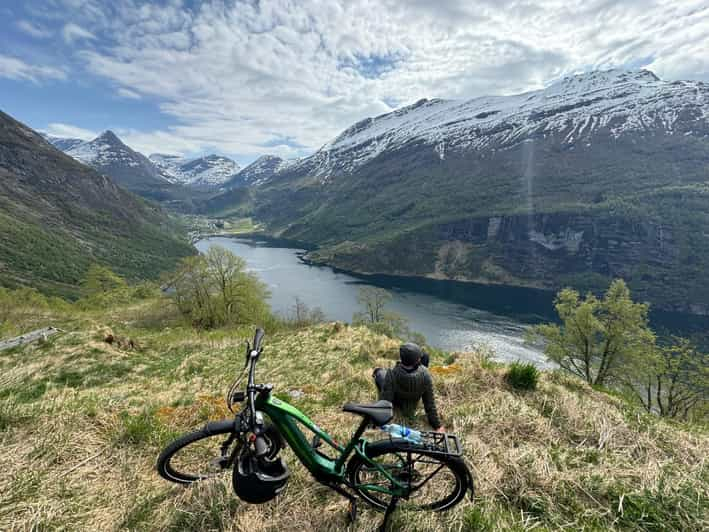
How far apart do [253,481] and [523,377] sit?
6.77 m

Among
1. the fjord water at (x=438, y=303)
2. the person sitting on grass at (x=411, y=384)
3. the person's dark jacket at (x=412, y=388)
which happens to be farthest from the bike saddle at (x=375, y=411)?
the fjord water at (x=438, y=303)

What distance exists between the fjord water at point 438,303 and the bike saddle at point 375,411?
58890 millimetres

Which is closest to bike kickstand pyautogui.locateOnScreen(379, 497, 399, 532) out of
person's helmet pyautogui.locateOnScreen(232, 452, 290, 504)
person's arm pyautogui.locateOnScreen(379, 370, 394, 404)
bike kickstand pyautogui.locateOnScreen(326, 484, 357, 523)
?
bike kickstand pyautogui.locateOnScreen(326, 484, 357, 523)

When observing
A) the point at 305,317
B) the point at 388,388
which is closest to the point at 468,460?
the point at 388,388

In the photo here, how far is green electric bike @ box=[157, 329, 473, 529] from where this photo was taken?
307cm

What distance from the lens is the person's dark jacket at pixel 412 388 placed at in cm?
533

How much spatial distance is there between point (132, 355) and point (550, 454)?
1723cm

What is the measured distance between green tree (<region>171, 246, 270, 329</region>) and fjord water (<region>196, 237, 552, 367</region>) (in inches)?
1189

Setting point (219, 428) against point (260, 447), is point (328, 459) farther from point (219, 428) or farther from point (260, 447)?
point (219, 428)

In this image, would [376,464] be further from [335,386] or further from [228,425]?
[335,386]

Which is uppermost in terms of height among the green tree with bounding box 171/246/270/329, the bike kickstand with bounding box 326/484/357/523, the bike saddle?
the bike saddle

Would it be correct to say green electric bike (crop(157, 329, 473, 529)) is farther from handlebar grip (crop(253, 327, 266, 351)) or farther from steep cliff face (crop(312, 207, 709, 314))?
steep cliff face (crop(312, 207, 709, 314))

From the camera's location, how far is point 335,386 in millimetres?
8438

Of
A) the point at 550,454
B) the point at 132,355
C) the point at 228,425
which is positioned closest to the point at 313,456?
the point at 228,425
